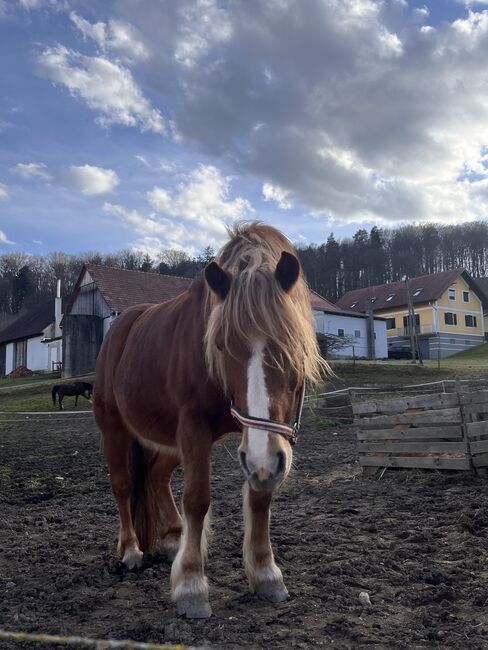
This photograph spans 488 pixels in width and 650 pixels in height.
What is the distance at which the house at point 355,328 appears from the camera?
41188 millimetres

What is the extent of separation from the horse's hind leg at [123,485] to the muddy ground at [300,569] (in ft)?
0.45

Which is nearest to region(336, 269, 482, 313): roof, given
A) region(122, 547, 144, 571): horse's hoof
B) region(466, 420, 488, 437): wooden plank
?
region(466, 420, 488, 437): wooden plank

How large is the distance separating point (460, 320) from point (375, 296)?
8.30m

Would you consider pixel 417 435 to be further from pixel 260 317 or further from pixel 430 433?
pixel 260 317

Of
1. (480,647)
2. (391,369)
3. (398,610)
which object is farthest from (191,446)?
(391,369)

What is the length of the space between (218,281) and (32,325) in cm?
5046

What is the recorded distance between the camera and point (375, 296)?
5444 cm

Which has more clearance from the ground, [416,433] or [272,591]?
[416,433]

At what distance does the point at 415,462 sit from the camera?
7.04 meters

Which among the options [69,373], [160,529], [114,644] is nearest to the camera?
[114,644]

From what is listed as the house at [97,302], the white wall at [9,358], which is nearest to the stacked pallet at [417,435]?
the house at [97,302]

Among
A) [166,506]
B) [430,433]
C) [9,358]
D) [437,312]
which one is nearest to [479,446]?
[430,433]

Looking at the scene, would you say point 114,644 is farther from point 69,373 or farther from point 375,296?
point 375,296

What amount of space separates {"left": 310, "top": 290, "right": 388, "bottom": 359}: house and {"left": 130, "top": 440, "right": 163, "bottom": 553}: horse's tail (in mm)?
36367
